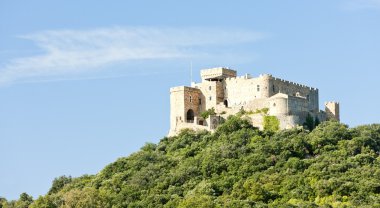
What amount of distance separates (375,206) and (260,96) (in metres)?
21.7

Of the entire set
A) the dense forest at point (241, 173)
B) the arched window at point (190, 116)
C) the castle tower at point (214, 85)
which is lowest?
the dense forest at point (241, 173)

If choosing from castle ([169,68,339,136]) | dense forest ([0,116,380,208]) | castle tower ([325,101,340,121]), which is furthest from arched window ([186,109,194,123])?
castle tower ([325,101,340,121])

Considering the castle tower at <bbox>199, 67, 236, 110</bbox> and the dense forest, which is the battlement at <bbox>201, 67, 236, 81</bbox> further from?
the dense forest

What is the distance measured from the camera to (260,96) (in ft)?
297

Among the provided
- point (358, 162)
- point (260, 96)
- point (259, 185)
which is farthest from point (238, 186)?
point (260, 96)

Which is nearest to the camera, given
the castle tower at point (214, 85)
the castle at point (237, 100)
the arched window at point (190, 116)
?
the castle at point (237, 100)

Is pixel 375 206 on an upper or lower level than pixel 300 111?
lower

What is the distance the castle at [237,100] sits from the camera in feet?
291

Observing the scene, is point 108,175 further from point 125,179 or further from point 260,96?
point 260,96

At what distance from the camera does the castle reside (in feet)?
291

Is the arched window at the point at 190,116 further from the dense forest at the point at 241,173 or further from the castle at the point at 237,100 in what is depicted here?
the dense forest at the point at 241,173

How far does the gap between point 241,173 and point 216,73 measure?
15.7m

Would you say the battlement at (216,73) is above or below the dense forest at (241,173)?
above

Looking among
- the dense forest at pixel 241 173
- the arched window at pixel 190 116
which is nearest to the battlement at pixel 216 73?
the arched window at pixel 190 116
